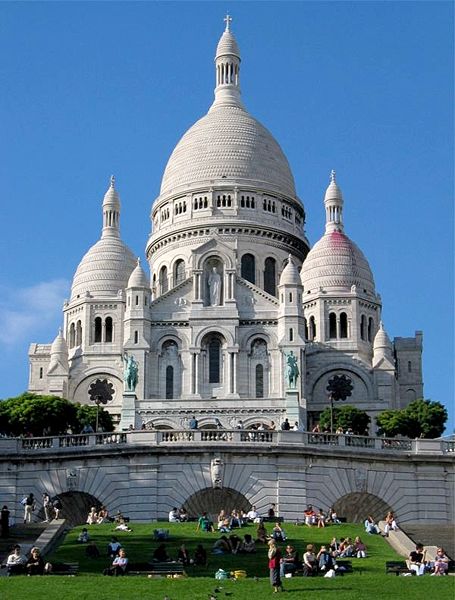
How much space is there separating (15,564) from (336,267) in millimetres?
84046

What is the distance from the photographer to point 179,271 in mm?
126188

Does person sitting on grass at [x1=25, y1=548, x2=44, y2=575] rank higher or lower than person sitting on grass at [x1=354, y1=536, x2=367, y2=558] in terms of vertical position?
lower

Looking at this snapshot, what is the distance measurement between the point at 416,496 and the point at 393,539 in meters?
8.32

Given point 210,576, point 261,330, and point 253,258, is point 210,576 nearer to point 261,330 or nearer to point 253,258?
point 261,330

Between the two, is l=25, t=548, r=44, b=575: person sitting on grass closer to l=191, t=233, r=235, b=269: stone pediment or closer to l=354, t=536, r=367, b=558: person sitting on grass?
l=354, t=536, r=367, b=558: person sitting on grass

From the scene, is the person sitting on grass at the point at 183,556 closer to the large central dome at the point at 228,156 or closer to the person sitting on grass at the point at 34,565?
the person sitting on grass at the point at 34,565

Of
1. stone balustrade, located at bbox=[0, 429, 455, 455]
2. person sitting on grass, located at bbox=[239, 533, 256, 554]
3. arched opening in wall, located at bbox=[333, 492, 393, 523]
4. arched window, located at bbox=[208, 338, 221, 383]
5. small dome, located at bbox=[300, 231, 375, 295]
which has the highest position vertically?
small dome, located at bbox=[300, 231, 375, 295]

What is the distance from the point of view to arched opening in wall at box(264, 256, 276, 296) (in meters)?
125

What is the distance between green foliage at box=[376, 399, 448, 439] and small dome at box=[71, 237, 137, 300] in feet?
96.0

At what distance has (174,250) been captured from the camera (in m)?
127

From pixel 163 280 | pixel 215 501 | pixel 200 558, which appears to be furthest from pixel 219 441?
pixel 163 280

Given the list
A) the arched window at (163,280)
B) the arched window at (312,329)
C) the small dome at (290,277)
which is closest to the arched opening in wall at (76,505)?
the small dome at (290,277)

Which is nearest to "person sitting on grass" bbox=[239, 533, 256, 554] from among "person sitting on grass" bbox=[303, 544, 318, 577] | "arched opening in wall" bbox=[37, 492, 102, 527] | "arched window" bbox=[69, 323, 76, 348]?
"person sitting on grass" bbox=[303, 544, 318, 577]

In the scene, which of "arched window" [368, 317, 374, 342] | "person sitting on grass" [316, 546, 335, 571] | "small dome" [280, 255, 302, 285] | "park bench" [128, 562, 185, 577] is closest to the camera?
"park bench" [128, 562, 185, 577]
